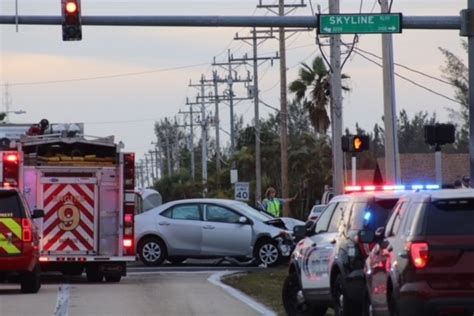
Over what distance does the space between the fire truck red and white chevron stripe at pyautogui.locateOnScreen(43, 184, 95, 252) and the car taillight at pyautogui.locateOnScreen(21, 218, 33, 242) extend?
2654mm

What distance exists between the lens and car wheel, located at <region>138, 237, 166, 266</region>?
95.1ft

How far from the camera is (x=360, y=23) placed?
22547 mm

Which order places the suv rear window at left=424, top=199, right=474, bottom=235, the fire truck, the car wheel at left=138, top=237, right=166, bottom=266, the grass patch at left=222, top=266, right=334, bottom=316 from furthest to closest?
the car wheel at left=138, top=237, right=166, bottom=266, the fire truck, the grass patch at left=222, top=266, right=334, bottom=316, the suv rear window at left=424, top=199, right=474, bottom=235

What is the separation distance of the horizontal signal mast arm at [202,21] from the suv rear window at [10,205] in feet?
9.97

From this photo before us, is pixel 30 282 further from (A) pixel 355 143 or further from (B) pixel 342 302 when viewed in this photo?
(A) pixel 355 143

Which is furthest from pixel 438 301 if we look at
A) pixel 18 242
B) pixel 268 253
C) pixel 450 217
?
pixel 268 253

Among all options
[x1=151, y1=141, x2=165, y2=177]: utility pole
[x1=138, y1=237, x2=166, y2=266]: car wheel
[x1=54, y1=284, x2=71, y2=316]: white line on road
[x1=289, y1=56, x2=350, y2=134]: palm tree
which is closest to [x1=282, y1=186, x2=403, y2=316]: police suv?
[x1=54, y1=284, x2=71, y2=316]: white line on road

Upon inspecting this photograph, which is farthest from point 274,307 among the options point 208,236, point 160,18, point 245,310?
point 208,236

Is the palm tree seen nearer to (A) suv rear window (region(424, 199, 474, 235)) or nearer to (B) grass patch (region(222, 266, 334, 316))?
(B) grass patch (region(222, 266, 334, 316))

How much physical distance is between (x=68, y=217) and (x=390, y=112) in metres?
8.82

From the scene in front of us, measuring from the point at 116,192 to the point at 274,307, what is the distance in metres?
6.68

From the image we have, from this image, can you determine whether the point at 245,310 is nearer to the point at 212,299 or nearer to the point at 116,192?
the point at 212,299

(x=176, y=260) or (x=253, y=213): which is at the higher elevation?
(x=253, y=213)

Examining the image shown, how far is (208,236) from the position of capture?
94.5ft
